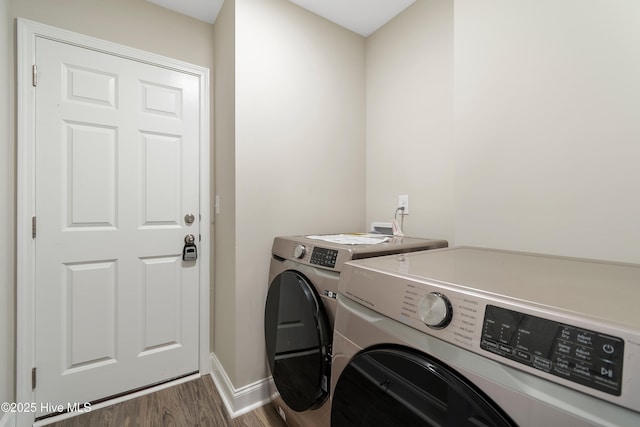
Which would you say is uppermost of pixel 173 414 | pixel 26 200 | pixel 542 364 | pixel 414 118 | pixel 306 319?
pixel 414 118

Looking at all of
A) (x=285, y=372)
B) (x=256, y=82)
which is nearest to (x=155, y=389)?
(x=285, y=372)

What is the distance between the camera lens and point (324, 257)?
1087mm

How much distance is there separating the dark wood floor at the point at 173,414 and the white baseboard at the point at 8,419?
163 mm

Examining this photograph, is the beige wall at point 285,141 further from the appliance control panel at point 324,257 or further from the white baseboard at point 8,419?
the white baseboard at point 8,419

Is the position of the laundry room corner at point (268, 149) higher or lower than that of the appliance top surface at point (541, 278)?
higher

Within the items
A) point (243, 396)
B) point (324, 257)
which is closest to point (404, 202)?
point (324, 257)

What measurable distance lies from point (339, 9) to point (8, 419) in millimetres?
2871

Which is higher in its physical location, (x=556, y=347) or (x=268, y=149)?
(x=268, y=149)

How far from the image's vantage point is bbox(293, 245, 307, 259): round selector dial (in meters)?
1.22

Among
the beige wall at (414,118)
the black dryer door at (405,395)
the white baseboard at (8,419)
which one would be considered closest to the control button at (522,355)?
the black dryer door at (405,395)

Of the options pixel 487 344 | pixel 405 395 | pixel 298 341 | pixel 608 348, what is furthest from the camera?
pixel 298 341

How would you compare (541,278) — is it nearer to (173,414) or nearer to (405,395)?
(405,395)

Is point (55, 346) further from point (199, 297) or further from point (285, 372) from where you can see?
point (285, 372)

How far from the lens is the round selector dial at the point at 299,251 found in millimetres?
1224
